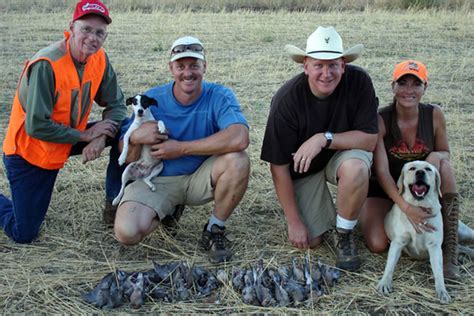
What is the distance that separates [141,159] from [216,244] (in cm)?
88

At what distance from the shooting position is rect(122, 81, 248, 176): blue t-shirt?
490 cm

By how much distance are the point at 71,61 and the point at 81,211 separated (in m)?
1.43


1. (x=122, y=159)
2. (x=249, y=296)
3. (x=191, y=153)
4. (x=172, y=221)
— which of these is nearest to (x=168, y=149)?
(x=191, y=153)

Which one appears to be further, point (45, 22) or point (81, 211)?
point (45, 22)

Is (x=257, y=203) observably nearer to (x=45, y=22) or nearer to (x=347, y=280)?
(x=347, y=280)

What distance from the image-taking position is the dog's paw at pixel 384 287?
4273 mm

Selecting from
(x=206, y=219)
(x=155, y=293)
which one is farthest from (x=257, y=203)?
(x=155, y=293)

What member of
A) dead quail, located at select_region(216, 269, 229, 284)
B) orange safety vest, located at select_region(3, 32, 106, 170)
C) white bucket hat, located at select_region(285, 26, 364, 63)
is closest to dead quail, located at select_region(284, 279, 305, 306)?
dead quail, located at select_region(216, 269, 229, 284)

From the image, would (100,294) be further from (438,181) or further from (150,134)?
(438,181)

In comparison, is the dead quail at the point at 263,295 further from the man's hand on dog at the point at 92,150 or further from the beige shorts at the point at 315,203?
the man's hand on dog at the point at 92,150

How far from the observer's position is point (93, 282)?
4.45 m

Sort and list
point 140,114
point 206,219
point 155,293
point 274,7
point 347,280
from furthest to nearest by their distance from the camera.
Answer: point 274,7 → point 206,219 → point 140,114 → point 347,280 → point 155,293

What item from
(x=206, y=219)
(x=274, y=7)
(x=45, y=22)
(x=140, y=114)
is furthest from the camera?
(x=274, y=7)

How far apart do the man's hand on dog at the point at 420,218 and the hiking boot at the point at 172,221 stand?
6.14 feet
